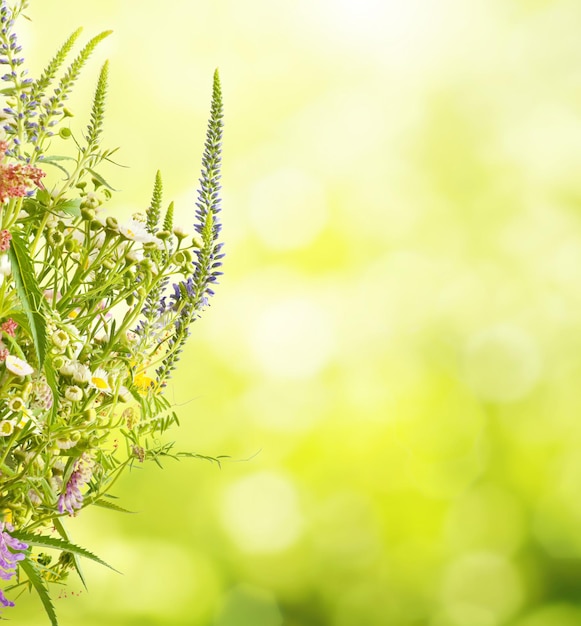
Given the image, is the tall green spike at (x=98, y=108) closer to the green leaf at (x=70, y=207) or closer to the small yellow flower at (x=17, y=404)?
the green leaf at (x=70, y=207)

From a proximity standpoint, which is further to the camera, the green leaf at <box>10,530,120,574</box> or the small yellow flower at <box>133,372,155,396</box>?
the small yellow flower at <box>133,372,155,396</box>

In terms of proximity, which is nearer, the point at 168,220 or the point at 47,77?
the point at 47,77

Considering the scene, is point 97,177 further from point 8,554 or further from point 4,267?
point 8,554

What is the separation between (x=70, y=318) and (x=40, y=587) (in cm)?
20

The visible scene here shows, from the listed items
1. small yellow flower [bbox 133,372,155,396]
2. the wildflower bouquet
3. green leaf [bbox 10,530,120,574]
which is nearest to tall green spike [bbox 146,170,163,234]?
the wildflower bouquet

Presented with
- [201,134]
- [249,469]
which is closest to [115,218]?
[249,469]

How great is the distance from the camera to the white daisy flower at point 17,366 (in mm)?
539

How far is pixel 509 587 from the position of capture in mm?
1333

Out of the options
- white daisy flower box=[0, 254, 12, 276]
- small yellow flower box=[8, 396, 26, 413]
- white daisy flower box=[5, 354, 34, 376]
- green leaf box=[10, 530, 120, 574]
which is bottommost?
green leaf box=[10, 530, 120, 574]

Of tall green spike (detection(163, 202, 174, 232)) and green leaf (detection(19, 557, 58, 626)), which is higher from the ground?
tall green spike (detection(163, 202, 174, 232))

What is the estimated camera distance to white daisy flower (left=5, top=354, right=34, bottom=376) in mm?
539

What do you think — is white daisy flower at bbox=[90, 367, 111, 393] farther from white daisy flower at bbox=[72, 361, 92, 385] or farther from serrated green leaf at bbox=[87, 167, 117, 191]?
serrated green leaf at bbox=[87, 167, 117, 191]

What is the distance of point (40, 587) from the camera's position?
55cm

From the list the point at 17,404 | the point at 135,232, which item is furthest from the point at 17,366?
the point at 135,232
